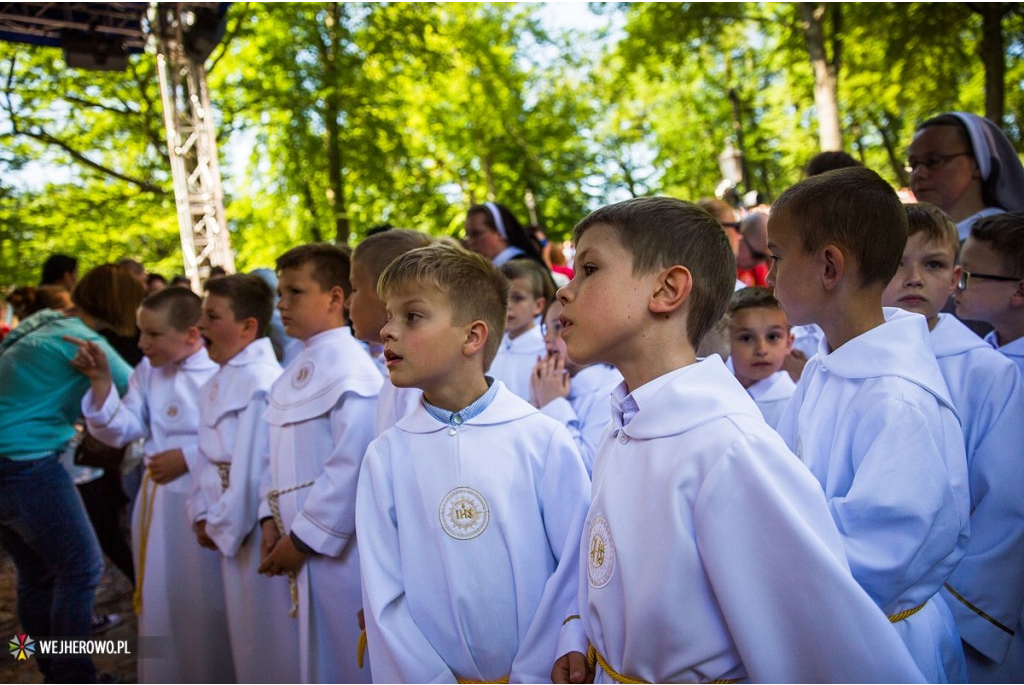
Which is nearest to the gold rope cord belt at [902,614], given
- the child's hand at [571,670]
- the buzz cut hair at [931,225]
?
the child's hand at [571,670]

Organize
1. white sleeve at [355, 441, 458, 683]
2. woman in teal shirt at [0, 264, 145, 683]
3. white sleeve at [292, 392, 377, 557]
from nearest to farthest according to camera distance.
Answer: white sleeve at [355, 441, 458, 683] < white sleeve at [292, 392, 377, 557] < woman in teal shirt at [0, 264, 145, 683]

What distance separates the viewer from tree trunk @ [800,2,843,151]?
11844mm

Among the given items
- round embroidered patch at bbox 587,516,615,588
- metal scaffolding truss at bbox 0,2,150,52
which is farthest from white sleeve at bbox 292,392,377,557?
metal scaffolding truss at bbox 0,2,150,52

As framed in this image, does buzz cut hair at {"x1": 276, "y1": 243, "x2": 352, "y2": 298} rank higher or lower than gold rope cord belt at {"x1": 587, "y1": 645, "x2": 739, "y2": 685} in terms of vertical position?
higher

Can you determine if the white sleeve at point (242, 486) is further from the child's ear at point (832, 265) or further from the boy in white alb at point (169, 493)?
the child's ear at point (832, 265)

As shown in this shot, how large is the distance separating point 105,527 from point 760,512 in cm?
588

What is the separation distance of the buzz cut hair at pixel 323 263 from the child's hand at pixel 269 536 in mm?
1046

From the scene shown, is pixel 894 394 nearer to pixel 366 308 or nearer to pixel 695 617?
pixel 695 617

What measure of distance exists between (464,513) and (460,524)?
0.11 feet

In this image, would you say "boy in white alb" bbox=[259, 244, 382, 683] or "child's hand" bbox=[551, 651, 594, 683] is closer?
"child's hand" bbox=[551, 651, 594, 683]

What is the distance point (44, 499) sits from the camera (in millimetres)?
4125

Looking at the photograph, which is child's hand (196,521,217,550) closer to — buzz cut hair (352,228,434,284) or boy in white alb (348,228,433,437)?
boy in white alb (348,228,433,437)

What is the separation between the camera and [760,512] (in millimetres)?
1564

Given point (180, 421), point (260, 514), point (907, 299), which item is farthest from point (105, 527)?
point (907, 299)
